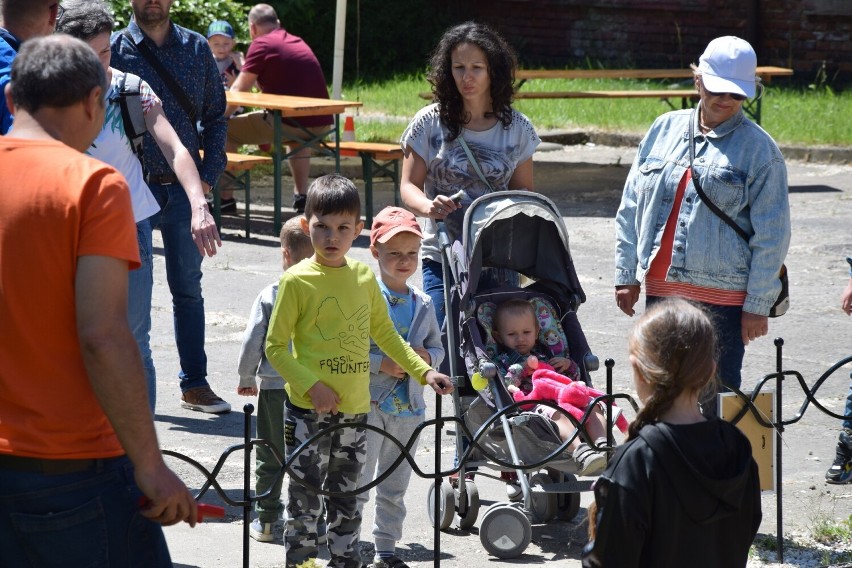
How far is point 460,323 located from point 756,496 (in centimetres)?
232

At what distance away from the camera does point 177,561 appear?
180 inches

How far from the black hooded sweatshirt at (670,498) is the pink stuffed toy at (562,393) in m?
1.89

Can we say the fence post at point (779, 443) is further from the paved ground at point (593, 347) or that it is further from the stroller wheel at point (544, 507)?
the stroller wheel at point (544, 507)

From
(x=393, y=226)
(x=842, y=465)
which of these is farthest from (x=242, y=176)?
(x=842, y=465)

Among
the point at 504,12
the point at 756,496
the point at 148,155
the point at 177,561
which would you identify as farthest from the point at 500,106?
the point at 504,12

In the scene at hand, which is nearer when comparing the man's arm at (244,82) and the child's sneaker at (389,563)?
the child's sneaker at (389,563)

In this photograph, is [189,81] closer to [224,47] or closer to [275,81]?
[275,81]

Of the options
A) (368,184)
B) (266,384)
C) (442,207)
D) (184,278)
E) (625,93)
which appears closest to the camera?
(266,384)

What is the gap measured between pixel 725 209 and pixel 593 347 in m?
2.84

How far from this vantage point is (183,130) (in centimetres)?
637

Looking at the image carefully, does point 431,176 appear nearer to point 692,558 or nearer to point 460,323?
point 460,323

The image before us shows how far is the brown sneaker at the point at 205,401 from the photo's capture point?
6.37m

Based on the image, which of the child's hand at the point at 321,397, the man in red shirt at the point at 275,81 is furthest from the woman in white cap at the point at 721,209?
the man in red shirt at the point at 275,81

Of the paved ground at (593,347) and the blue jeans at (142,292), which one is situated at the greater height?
the blue jeans at (142,292)
